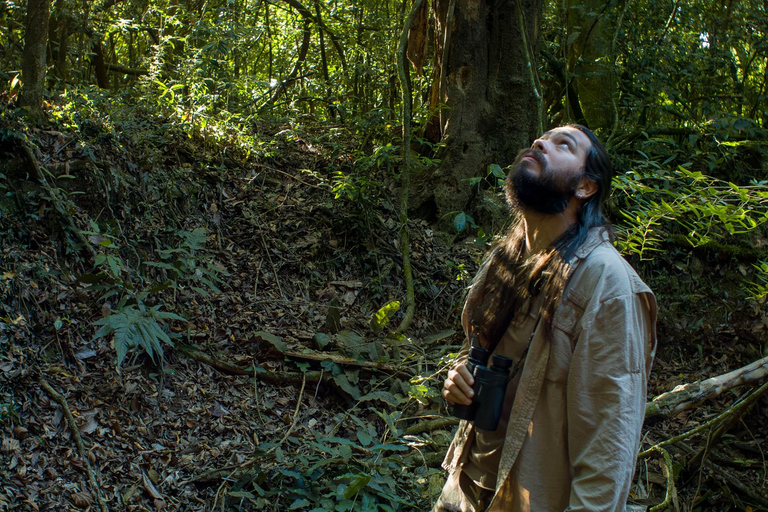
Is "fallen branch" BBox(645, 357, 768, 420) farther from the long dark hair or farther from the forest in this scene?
the long dark hair

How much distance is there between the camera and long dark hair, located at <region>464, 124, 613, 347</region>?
2076mm

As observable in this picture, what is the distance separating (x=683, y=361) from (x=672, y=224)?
1.60 m

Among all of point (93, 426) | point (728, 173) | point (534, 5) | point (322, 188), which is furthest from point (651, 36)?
point (93, 426)

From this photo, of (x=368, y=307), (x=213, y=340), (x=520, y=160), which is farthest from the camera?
(x=368, y=307)

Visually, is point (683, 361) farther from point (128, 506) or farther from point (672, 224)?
point (128, 506)

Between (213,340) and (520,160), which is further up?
(520,160)

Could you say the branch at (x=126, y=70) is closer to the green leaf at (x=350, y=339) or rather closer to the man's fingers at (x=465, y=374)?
the green leaf at (x=350, y=339)

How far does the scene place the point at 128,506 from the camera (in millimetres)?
3695

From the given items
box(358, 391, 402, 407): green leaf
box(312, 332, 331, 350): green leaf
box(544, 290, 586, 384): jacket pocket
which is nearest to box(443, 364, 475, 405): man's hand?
box(544, 290, 586, 384): jacket pocket

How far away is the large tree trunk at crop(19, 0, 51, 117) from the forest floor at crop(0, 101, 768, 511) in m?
0.33

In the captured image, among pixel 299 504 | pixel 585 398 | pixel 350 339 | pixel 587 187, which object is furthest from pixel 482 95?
pixel 585 398

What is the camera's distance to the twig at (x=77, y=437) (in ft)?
11.9

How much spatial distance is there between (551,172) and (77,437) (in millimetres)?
3295

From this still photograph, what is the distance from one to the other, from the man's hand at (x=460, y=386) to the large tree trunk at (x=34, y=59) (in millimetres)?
4973
